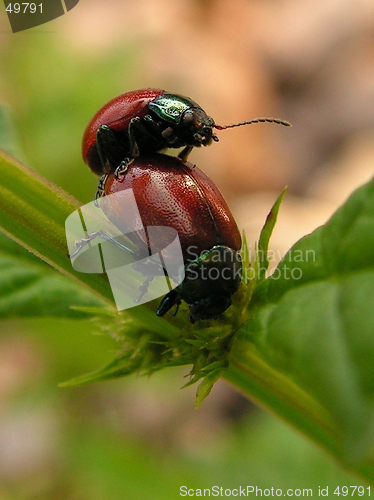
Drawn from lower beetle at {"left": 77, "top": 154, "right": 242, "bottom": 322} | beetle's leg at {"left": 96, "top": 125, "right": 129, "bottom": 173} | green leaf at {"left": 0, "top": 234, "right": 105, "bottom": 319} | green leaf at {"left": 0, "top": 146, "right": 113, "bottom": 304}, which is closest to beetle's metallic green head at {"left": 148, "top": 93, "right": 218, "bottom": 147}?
beetle's leg at {"left": 96, "top": 125, "right": 129, "bottom": 173}

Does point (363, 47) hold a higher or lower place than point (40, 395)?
higher

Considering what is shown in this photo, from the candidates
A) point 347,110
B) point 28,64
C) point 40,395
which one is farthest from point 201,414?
point 347,110

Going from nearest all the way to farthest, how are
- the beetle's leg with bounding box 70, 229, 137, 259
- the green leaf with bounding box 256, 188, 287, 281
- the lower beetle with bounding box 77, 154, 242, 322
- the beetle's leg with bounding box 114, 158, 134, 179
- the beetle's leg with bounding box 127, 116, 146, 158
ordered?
the beetle's leg with bounding box 70, 229, 137, 259, the green leaf with bounding box 256, 188, 287, 281, the lower beetle with bounding box 77, 154, 242, 322, the beetle's leg with bounding box 114, 158, 134, 179, the beetle's leg with bounding box 127, 116, 146, 158

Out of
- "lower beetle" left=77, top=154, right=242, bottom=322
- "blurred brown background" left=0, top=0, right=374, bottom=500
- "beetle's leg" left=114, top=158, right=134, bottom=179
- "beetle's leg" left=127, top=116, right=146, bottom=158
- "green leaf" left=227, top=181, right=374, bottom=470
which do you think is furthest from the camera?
"blurred brown background" left=0, top=0, right=374, bottom=500

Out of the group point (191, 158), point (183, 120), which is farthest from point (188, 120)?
point (191, 158)

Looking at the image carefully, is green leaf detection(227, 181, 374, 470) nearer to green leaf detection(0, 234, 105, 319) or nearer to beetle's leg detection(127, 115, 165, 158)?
green leaf detection(0, 234, 105, 319)

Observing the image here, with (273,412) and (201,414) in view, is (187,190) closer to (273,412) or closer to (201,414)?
(273,412)
